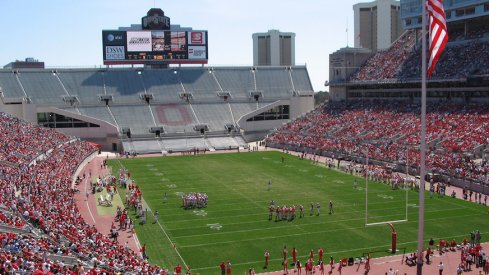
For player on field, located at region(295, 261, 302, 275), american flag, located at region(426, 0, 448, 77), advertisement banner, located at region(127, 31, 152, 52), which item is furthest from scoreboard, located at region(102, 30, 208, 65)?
american flag, located at region(426, 0, 448, 77)

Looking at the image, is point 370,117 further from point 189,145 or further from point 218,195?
point 218,195

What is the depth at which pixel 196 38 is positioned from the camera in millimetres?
66688

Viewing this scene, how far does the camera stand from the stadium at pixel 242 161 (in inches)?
814

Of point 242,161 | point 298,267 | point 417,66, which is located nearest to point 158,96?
point 242,161

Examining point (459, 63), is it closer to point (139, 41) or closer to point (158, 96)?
point (158, 96)

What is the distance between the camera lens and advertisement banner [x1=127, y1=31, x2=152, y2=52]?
6412 centimetres

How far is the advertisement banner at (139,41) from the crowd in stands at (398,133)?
18864mm

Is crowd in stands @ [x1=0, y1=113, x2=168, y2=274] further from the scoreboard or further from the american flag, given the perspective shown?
the scoreboard

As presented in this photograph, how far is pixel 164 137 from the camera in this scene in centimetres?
5766

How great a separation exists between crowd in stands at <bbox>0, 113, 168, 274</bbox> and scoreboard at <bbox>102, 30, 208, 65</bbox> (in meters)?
26.1

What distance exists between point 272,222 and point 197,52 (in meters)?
44.2

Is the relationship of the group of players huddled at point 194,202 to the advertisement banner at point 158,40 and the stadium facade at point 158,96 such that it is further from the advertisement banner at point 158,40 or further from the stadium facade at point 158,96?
the advertisement banner at point 158,40

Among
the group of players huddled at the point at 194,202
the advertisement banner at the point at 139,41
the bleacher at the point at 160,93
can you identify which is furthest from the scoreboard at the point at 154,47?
the group of players huddled at the point at 194,202

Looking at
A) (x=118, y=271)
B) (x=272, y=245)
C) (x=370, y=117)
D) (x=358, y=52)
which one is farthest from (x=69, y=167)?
(x=358, y=52)
